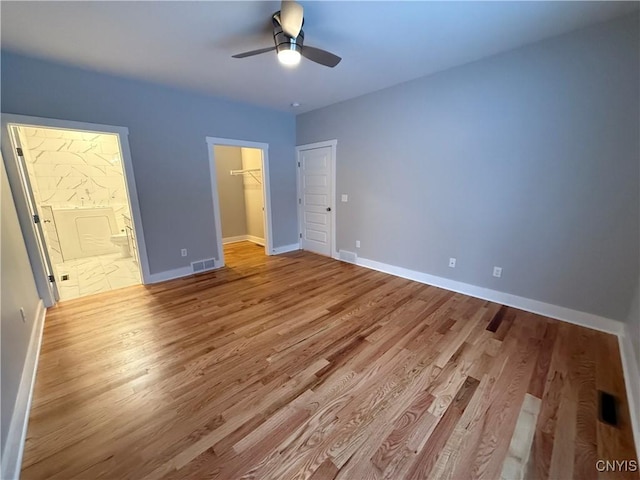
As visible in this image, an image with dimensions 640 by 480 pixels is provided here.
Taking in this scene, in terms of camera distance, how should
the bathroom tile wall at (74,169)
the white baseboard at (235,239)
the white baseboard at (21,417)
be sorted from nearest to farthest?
the white baseboard at (21,417) < the bathroom tile wall at (74,169) < the white baseboard at (235,239)

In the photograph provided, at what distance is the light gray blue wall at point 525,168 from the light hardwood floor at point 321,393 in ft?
1.66

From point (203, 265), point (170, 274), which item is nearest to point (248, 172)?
point (203, 265)

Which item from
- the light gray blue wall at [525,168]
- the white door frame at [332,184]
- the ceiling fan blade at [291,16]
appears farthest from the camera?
the white door frame at [332,184]

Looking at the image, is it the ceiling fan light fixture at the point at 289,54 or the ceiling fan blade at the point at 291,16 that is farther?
the ceiling fan light fixture at the point at 289,54

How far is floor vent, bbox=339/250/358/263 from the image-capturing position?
14.0 feet

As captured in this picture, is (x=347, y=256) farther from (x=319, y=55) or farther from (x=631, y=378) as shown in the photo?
(x=631, y=378)

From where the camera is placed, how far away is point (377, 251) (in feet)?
13.0

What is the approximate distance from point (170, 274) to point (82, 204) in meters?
3.14

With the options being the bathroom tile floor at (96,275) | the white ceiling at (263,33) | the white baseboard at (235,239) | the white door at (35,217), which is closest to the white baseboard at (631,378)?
the white ceiling at (263,33)

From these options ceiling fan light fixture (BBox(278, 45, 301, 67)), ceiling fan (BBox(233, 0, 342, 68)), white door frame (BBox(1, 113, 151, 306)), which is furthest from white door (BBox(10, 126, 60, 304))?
ceiling fan light fixture (BBox(278, 45, 301, 67))

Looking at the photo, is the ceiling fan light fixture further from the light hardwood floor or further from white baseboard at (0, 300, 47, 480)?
white baseboard at (0, 300, 47, 480)

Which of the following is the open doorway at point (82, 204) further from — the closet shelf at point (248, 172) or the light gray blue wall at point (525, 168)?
the light gray blue wall at point (525, 168)

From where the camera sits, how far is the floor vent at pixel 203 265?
3.90 metres

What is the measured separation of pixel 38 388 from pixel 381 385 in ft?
7.66
